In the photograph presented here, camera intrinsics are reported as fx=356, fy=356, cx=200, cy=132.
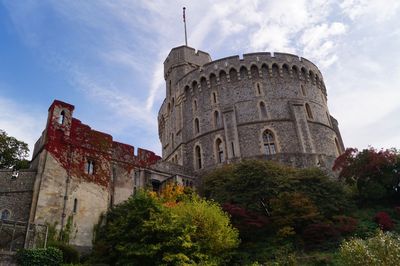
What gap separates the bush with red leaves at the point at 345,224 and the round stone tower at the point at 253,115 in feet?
29.1

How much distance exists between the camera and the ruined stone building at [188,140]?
71.4ft

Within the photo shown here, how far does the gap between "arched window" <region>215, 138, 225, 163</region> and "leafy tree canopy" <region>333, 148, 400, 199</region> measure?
11.3 meters

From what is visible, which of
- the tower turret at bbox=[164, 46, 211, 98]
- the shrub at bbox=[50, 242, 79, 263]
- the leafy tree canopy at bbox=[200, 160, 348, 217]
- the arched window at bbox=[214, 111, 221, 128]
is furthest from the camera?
the tower turret at bbox=[164, 46, 211, 98]

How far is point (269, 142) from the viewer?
33.0 metres

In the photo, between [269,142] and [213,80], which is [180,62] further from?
[269,142]

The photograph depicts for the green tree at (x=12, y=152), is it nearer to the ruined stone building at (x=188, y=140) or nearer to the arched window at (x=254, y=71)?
the ruined stone building at (x=188, y=140)

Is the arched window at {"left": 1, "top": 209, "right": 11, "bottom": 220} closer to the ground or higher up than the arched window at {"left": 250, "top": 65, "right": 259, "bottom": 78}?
closer to the ground

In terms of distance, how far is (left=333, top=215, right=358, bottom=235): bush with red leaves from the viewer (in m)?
21.2

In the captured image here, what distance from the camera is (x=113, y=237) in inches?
757

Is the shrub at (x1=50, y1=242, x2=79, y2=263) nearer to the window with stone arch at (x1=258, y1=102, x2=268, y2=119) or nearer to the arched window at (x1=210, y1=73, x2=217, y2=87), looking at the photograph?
the window with stone arch at (x1=258, y1=102, x2=268, y2=119)

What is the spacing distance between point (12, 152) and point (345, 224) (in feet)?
82.0

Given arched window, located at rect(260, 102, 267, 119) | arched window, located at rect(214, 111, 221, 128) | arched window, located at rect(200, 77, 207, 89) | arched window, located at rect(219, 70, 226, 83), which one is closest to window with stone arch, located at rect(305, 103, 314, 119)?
arched window, located at rect(260, 102, 267, 119)

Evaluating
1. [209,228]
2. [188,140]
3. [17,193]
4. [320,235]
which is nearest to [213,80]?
[188,140]

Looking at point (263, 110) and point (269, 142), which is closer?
point (269, 142)
